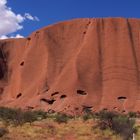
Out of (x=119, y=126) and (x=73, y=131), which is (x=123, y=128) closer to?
(x=119, y=126)

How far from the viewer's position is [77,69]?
7819 centimetres

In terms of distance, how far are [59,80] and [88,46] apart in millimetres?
9031

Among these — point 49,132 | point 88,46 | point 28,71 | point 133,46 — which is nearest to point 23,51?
point 28,71

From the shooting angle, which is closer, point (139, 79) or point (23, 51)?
point (139, 79)

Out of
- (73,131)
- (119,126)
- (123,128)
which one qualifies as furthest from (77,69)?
(123,128)

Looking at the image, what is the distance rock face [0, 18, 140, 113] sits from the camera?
73.4 meters

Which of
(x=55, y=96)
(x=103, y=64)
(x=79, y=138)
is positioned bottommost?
(x=79, y=138)

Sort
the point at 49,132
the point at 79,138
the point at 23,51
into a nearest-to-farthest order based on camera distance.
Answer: the point at 79,138, the point at 49,132, the point at 23,51

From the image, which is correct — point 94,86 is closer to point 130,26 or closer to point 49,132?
point 130,26

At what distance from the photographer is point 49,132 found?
26047 mm

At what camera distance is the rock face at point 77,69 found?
241 ft

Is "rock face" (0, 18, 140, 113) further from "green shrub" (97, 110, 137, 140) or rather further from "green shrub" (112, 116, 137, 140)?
"green shrub" (112, 116, 137, 140)

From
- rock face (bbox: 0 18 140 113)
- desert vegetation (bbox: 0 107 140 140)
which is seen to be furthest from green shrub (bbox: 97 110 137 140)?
rock face (bbox: 0 18 140 113)

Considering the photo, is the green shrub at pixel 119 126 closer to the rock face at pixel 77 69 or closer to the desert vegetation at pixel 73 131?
the desert vegetation at pixel 73 131
